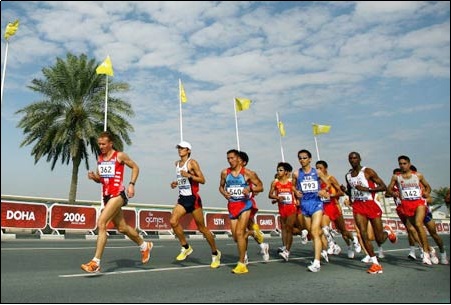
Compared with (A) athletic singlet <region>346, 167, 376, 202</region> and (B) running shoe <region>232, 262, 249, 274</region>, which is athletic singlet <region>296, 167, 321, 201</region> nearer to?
(A) athletic singlet <region>346, 167, 376, 202</region>

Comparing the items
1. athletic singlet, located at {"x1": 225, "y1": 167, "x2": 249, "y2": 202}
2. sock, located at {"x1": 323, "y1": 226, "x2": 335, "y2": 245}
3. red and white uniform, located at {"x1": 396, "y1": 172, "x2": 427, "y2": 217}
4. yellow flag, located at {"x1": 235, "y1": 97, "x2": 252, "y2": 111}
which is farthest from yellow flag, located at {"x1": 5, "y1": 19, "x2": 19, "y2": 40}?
red and white uniform, located at {"x1": 396, "y1": 172, "x2": 427, "y2": 217}

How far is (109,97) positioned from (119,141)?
3164 millimetres

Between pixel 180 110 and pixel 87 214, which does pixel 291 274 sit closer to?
pixel 87 214

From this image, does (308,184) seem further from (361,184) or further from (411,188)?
(411,188)

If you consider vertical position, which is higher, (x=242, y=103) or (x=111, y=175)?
(x=242, y=103)

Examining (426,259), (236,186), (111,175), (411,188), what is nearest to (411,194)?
(411,188)

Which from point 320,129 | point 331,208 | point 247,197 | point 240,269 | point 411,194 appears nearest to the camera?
point 240,269

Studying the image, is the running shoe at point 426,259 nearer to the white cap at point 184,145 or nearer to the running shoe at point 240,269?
the running shoe at point 240,269

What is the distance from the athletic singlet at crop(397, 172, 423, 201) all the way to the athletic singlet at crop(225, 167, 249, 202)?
12.5 feet

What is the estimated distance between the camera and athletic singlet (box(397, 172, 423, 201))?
29.0ft

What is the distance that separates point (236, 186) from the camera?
7676 millimetres

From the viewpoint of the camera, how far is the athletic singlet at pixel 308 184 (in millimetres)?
7786

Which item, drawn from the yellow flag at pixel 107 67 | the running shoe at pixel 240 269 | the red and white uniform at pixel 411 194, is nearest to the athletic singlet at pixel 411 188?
the red and white uniform at pixel 411 194

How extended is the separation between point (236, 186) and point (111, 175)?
2374 mm
